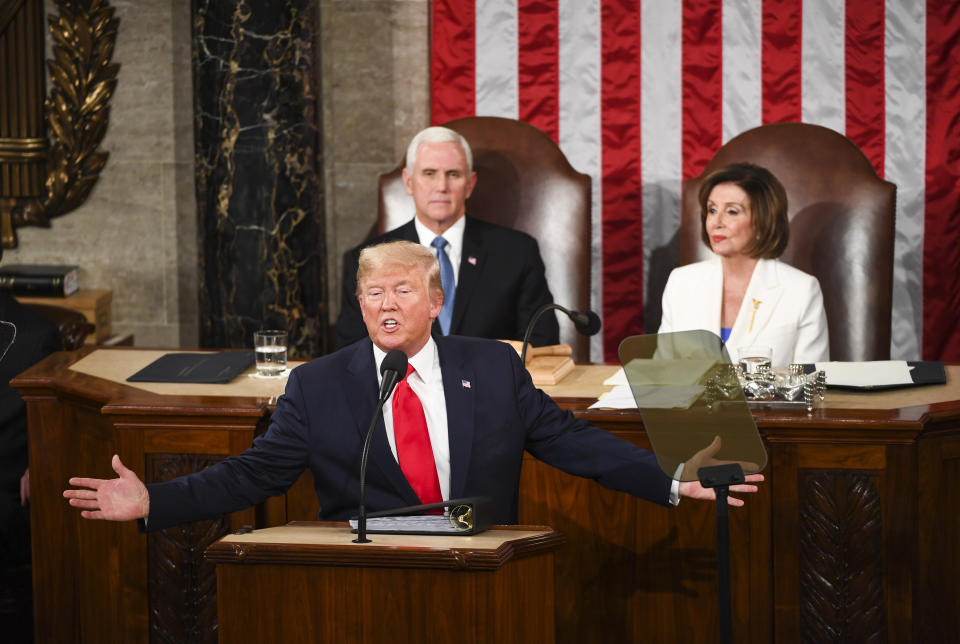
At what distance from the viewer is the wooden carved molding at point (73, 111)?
5645 mm

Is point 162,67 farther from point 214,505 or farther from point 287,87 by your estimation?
point 214,505

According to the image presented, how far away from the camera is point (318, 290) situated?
5391 mm

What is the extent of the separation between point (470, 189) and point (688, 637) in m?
1.93

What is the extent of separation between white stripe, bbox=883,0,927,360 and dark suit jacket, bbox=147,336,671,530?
284 centimetres

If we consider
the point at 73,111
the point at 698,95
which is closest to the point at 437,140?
the point at 698,95

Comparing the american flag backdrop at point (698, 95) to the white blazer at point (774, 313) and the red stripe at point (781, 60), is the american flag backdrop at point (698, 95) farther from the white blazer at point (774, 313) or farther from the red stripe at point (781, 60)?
the white blazer at point (774, 313)

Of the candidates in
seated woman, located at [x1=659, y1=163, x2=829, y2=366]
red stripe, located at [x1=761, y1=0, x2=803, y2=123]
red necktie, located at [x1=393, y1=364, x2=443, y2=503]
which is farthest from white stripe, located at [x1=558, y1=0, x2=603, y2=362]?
red necktie, located at [x1=393, y1=364, x2=443, y2=503]

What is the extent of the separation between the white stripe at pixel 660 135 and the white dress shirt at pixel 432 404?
272cm

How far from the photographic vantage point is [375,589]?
214cm

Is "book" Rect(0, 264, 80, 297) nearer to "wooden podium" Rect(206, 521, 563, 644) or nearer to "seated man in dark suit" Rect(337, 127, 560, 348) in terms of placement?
"seated man in dark suit" Rect(337, 127, 560, 348)

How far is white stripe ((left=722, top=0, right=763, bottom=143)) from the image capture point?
16.9 feet

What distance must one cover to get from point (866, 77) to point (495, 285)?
182 cm

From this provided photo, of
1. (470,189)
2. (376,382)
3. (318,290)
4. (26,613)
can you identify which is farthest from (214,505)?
(318,290)

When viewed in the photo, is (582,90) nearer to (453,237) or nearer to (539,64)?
(539,64)
